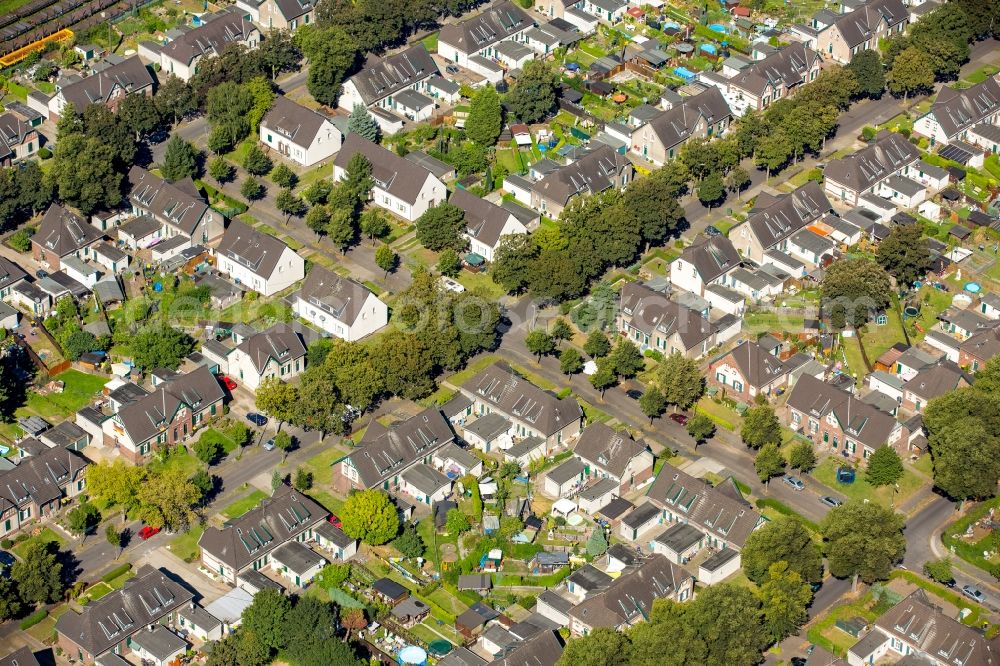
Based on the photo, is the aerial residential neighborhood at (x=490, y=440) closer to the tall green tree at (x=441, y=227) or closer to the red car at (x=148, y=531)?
the red car at (x=148, y=531)

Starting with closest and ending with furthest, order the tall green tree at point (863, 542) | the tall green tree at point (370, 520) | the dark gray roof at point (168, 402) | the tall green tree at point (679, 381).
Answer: the tall green tree at point (863, 542)
the tall green tree at point (370, 520)
the dark gray roof at point (168, 402)
the tall green tree at point (679, 381)

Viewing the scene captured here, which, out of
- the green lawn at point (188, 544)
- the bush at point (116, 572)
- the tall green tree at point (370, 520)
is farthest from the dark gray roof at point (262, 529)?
the bush at point (116, 572)

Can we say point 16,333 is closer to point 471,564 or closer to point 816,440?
point 471,564

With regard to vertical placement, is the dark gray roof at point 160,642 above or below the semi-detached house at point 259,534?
below

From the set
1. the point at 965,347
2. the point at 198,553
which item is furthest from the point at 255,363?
the point at 965,347

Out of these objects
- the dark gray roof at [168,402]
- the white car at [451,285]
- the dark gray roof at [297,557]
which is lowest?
the dark gray roof at [297,557]

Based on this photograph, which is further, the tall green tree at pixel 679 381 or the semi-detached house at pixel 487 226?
the semi-detached house at pixel 487 226

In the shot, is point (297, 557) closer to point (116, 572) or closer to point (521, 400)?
point (116, 572)

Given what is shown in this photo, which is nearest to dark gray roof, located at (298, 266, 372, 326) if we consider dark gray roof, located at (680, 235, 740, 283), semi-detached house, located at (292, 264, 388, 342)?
semi-detached house, located at (292, 264, 388, 342)
